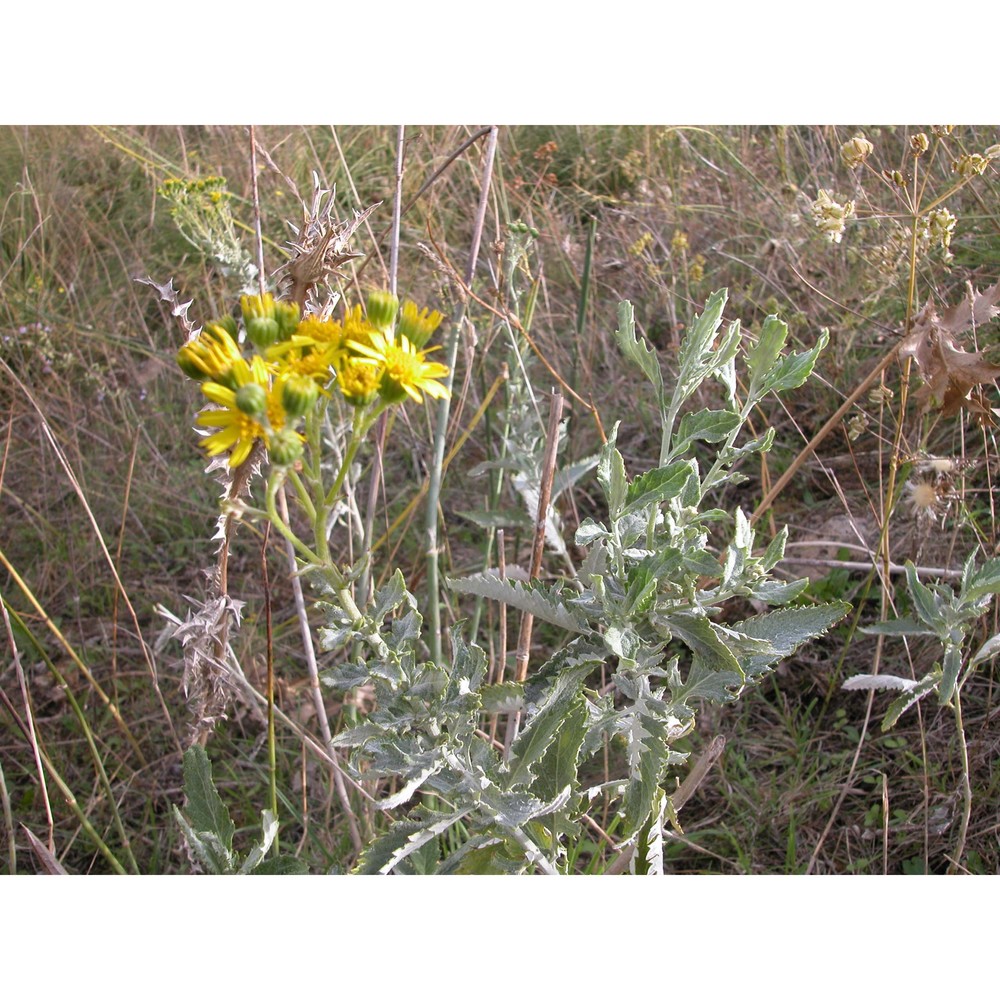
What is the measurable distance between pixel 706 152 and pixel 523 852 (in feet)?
7.97

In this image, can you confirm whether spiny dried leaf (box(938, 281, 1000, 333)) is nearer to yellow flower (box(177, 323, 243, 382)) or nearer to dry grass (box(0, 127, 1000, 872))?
dry grass (box(0, 127, 1000, 872))

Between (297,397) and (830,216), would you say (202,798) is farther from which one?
(830,216)

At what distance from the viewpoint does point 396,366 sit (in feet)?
3.17

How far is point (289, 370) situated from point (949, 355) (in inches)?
42.0

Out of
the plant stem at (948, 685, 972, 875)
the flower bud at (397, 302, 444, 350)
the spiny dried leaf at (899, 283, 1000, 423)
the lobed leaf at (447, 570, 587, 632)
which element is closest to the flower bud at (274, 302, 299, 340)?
the flower bud at (397, 302, 444, 350)

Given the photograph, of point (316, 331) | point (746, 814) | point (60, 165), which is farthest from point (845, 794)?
point (60, 165)

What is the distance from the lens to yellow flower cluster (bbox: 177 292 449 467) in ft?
2.95

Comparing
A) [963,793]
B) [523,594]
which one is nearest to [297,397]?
[523,594]

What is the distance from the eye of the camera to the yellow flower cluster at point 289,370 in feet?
2.95

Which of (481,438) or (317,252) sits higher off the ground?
(317,252)

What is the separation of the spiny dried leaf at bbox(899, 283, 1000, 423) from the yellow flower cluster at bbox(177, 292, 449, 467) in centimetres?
87

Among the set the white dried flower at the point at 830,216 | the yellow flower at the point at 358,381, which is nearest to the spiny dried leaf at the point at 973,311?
the white dried flower at the point at 830,216

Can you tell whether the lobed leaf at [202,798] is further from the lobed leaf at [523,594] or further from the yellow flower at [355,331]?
the yellow flower at [355,331]

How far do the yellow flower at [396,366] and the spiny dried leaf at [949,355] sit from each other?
879mm
